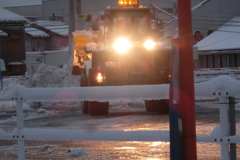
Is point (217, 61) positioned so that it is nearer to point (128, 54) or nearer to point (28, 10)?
point (128, 54)

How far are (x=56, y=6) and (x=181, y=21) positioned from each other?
6933 cm

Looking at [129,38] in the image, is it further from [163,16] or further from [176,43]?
[163,16]

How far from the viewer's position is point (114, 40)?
15445 millimetres

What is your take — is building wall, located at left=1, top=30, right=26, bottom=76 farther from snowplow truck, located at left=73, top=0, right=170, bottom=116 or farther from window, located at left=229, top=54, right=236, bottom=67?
snowplow truck, located at left=73, top=0, right=170, bottom=116

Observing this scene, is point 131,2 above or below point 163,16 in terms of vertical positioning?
below

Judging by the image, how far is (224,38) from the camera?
1729 inches

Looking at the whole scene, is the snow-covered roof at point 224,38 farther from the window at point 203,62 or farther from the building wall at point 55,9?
the building wall at point 55,9

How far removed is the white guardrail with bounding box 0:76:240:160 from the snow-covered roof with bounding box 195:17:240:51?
123 ft

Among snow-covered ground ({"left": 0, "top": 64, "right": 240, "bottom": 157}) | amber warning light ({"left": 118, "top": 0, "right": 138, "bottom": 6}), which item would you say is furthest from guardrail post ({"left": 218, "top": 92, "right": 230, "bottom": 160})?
amber warning light ({"left": 118, "top": 0, "right": 138, "bottom": 6})

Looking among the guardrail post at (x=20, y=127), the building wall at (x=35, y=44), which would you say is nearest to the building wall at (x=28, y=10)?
the building wall at (x=35, y=44)

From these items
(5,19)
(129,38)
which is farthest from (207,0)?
(129,38)

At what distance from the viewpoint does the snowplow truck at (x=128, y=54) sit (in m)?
13.7

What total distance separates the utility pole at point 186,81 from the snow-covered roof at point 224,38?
38.0m

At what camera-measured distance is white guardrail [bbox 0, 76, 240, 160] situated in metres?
4.20
